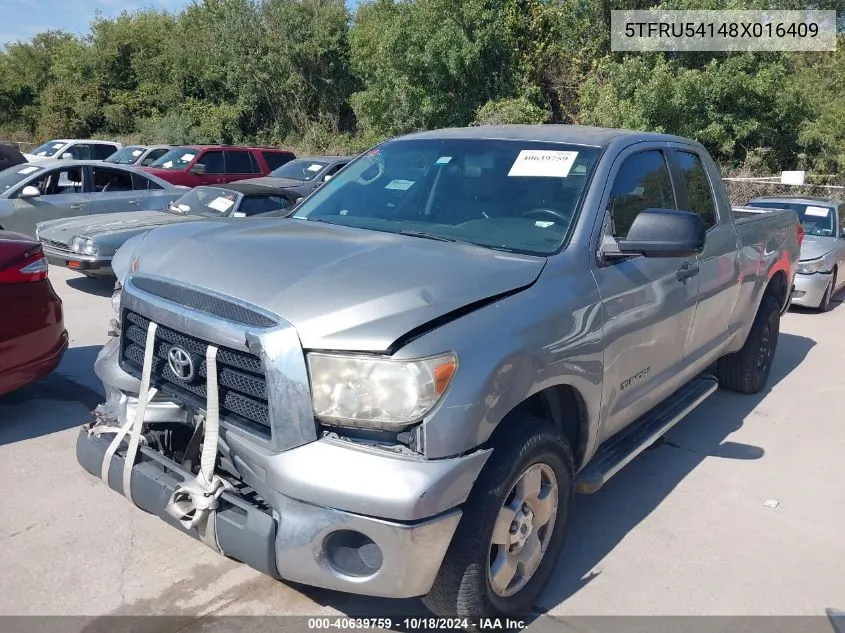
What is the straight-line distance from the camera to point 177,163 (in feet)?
53.1

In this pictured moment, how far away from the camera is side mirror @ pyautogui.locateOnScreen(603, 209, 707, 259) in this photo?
3373 mm

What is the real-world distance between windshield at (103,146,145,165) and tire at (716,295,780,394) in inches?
617

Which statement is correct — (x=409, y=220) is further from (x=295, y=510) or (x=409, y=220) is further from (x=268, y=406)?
(x=295, y=510)

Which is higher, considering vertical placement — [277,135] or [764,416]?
[277,135]

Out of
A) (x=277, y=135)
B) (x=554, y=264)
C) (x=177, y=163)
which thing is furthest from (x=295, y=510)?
(x=277, y=135)

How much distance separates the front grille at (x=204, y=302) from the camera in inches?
103

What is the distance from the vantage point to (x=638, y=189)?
13.2 feet

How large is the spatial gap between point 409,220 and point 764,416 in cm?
371

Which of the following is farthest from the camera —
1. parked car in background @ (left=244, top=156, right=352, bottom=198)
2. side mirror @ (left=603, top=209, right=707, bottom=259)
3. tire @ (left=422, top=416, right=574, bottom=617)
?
parked car in background @ (left=244, top=156, right=352, bottom=198)

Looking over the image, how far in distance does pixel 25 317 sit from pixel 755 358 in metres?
5.38

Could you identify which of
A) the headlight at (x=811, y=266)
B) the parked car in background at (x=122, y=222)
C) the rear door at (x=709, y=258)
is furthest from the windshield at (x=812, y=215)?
the parked car in background at (x=122, y=222)

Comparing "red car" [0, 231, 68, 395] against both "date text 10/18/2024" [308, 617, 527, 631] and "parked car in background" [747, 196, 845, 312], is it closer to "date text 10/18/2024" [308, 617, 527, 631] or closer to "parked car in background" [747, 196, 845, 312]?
A: "date text 10/18/2024" [308, 617, 527, 631]

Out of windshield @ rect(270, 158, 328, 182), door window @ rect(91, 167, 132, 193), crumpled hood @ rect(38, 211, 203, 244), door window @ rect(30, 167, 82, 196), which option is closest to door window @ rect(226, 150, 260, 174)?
windshield @ rect(270, 158, 328, 182)

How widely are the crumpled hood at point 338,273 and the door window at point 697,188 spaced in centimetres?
195
